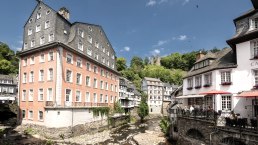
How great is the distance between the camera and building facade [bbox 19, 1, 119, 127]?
28.1 metres

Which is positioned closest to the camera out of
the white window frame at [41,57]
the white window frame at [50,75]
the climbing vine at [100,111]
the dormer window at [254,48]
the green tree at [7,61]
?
the dormer window at [254,48]

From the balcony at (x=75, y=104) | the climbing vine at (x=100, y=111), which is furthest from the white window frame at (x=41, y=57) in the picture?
the climbing vine at (x=100, y=111)

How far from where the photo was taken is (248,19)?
773 inches

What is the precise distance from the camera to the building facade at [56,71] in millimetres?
28062

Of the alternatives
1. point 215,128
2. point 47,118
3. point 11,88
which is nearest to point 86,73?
point 47,118

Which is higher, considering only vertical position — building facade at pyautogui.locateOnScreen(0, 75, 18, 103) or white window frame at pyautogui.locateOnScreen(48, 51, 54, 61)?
white window frame at pyautogui.locateOnScreen(48, 51, 54, 61)

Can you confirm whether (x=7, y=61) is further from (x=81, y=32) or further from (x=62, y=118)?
(x=62, y=118)

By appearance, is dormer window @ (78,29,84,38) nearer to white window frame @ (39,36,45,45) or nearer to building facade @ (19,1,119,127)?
building facade @ (19,1,119,127)

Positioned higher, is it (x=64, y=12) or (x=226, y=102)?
(x=64, y=12)

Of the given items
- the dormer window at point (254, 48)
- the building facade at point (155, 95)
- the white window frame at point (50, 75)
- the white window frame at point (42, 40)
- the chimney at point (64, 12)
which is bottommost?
the building facade at point (155, 95)

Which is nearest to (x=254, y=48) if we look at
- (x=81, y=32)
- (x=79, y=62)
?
(x=79, y=62)

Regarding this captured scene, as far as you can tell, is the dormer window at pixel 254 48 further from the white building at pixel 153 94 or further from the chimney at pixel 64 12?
the white building at pixel 153 94

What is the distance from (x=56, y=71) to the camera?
28.1 meters

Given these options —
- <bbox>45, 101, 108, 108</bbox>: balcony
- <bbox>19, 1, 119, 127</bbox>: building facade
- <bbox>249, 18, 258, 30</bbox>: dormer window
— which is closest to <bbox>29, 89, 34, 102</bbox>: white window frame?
<bbox>19, 1, 119, 127</bbox>: building facade
